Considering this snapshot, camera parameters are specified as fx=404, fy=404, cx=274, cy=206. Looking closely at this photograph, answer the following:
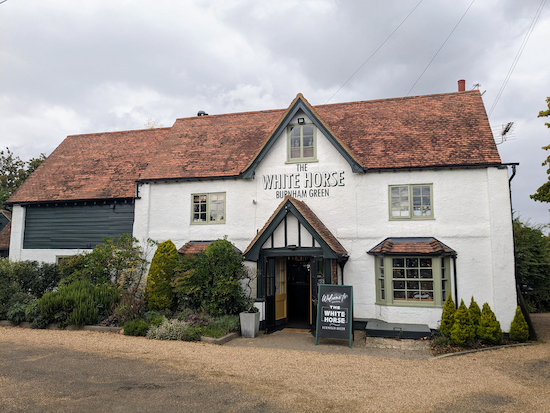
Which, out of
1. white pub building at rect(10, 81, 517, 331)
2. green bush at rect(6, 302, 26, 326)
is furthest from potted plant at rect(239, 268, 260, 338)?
green bush at rect(6, 302, 26, 326)

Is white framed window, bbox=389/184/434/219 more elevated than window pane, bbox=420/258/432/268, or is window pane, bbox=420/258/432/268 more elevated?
white framed window, bbox=389/184/434/219

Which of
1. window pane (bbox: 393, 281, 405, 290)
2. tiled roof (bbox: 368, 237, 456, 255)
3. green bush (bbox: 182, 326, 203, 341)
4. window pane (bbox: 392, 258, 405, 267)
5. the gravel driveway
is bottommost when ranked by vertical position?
the gravel driveway

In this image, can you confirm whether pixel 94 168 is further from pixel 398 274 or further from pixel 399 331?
pixel 399 331

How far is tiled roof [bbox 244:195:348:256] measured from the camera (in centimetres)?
1266

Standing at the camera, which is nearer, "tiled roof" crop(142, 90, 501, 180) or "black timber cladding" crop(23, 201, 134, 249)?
"tiled roof" crop(142, 90, 501, 180)

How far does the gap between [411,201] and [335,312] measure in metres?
4.77

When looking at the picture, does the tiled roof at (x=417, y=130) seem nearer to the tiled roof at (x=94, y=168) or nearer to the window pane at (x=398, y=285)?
the window pane at (x=398, y=285)

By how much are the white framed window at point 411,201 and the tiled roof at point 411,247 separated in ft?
2.67

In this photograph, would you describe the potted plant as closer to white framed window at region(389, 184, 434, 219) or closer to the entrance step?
the entrance step

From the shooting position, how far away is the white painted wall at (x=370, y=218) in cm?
1277

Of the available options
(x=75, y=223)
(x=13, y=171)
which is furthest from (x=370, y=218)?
(x=13, y=171)

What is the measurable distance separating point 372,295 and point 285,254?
334 cm

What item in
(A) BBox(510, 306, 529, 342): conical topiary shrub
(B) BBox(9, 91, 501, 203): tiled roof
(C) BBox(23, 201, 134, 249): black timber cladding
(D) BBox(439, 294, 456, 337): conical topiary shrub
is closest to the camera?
(D) BBox(439, 294, 456, 337): conical topiary shrub

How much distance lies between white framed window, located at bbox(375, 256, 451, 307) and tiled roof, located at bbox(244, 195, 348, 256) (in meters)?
1.59
